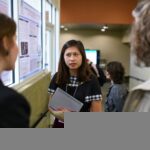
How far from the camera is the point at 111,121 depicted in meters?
0.84

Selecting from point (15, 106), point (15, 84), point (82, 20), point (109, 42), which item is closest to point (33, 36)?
point (15, 84)

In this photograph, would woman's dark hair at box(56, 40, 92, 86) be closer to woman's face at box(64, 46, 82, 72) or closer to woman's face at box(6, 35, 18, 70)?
woman's face at box(64, 46, 82, 72)

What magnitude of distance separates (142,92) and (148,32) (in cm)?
18

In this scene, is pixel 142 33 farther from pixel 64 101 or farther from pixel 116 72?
pixel 116 72

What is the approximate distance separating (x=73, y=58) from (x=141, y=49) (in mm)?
1385

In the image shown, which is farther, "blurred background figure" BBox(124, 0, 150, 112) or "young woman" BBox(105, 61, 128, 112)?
"young woman" BBox(105, 61, 128, 112)

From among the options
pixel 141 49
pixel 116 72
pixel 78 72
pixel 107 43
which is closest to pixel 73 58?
pixel 78 72

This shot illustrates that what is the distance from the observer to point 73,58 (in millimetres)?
2252

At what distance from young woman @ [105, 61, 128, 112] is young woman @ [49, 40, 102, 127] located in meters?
0.66

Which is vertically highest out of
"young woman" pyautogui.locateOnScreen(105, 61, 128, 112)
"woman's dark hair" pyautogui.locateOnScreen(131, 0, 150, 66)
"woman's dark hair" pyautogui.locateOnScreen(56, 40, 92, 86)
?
"woman's dark hair" pyautogui.locateOnScreen(131, 0, 150, 66)

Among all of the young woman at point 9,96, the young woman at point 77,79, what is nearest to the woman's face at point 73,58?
the young woman at point 77,79

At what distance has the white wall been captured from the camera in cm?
1015

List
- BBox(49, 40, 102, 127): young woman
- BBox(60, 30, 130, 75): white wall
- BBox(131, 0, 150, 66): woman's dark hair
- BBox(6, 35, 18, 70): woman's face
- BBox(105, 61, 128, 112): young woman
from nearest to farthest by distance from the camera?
1. BBox(131, 0, 150, 66): woman's dark hair
2. BBox(6, 35, 18, 70): woman's face
3. BBox(49, 40, 102, 127): young woman
4. BBox(105, 61, 128, 112): young woman
5. BBox(60, 30, 130, 75): white wall

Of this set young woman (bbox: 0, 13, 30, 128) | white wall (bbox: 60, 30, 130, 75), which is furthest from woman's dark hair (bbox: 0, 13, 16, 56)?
white wall (bbox: 60, 30, 130, 75)
